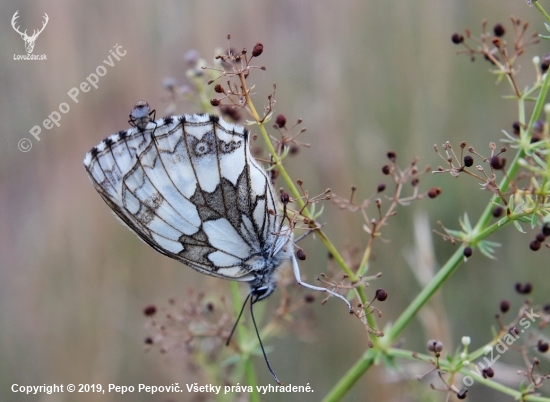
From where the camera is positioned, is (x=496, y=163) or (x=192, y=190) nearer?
(x=496, y=163)

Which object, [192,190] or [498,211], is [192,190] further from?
[498,211]

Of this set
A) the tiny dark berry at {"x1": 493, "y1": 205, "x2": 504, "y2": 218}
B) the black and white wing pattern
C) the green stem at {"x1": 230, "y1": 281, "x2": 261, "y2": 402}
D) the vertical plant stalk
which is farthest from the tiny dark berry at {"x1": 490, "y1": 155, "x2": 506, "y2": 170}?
the green stem at {"x1": 230, "y1": 281, "x2": 261, "y2": 402}

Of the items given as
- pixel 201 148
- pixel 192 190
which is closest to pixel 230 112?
pixel 201 148

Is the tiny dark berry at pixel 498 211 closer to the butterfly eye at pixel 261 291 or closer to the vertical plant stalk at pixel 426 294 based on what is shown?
the vertical plant stalk at pixel 426 294

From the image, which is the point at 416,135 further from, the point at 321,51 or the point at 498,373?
the point at 498,373

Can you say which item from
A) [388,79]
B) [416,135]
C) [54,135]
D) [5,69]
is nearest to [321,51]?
[388,79]

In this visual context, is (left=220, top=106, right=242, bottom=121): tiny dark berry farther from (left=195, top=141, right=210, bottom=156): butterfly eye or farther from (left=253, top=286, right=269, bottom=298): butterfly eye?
(left=253, top=286, right=269, bottom=298): butterfly eye

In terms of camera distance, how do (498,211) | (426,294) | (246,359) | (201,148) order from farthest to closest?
1. (246,359)
2. (201,148)
3. (426,294)
4. (498,211)
